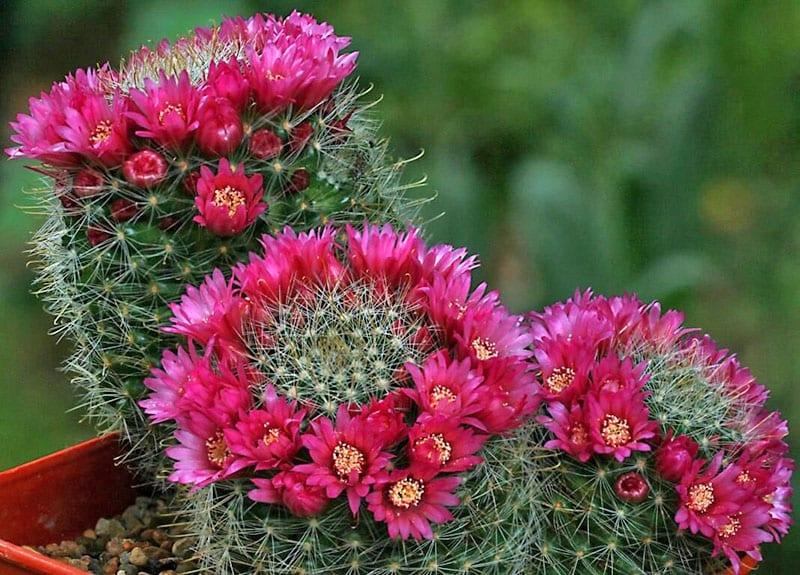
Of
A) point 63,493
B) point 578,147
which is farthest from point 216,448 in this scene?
point 578,147

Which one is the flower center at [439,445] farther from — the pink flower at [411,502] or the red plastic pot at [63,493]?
the red plastic pot at [63,493]

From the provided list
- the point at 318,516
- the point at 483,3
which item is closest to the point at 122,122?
the point at 318,516

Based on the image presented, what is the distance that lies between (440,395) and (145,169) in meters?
0.33

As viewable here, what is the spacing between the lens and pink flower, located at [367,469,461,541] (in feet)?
2.67

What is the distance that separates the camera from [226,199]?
0.96 m

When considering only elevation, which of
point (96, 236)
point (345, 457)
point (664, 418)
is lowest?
point (664, 418)

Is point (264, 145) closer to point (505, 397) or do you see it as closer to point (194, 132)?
point (194, 132)

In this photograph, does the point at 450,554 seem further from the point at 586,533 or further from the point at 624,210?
the point at 624,210

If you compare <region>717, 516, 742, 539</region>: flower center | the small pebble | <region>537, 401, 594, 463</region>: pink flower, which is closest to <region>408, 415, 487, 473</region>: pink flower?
<region>537, 401, 594, 463</region>: pink flower

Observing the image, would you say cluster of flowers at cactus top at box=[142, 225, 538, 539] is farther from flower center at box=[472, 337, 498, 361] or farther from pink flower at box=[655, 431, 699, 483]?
pink flower at box=[655, 431, 699, 483]

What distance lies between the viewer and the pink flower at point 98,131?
97 cm

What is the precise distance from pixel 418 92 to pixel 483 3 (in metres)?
0.39

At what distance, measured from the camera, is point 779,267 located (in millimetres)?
2064

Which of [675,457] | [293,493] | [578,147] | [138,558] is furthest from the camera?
[578,147]
